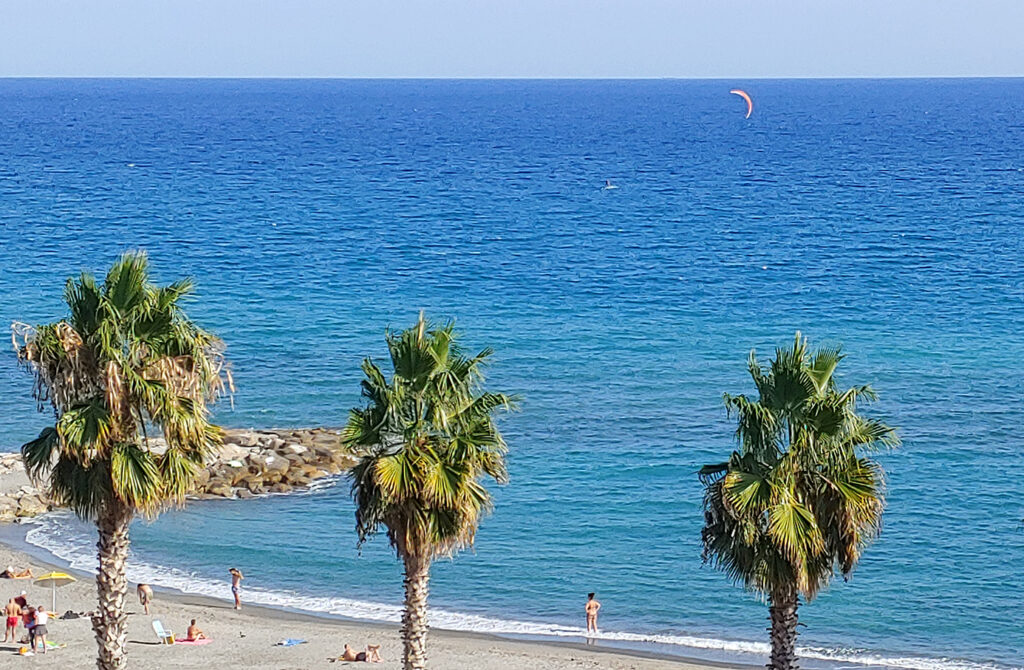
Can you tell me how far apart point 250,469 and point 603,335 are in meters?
22.7

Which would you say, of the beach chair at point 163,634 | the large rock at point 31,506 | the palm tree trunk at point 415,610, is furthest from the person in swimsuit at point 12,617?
the palm tree trunk at point 415,610

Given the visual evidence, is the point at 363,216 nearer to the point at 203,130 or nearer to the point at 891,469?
the point at 891,469

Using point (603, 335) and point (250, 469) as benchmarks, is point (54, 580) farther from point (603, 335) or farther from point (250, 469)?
point (603, 335)

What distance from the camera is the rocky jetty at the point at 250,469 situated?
40688 mm

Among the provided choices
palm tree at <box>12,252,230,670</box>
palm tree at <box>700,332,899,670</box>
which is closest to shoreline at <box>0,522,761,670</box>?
palm tree at <box>12,252,230,670</box>

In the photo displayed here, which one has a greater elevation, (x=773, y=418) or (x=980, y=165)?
(x=980, y=165)

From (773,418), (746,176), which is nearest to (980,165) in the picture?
(746,176)

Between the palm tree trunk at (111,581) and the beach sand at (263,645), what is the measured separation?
25.1ft

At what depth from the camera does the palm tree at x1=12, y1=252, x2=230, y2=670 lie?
19547mm

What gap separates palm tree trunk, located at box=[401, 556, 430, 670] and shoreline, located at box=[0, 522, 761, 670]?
7.66 meters

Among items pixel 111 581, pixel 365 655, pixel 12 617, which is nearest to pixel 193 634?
pixel 12 617

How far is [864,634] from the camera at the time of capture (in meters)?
32.6

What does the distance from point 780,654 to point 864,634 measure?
43.6 ft

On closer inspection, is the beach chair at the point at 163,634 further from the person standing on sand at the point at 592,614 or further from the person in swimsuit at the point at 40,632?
the person standing on sand at the point at 592,614
